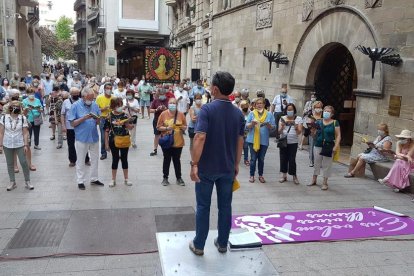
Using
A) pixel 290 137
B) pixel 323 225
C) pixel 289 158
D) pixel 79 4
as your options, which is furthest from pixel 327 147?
pixel 79 4

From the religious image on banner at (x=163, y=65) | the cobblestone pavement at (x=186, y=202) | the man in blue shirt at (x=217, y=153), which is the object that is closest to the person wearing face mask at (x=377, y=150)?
the cobblestone pavement at (x=186, y=202)

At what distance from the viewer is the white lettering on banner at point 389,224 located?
19.6ft

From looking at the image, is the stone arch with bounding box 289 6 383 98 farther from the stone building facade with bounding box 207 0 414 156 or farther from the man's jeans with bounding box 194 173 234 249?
the man's jeans with bounding box 194 173 234 249

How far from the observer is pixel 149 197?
709cm

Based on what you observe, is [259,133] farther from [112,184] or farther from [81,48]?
[81,48]

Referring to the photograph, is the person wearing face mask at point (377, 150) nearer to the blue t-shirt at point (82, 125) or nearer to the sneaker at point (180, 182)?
the sneaker at point (180, 182)

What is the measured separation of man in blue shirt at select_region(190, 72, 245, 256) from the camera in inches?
155

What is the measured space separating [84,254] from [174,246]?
4.26 ft

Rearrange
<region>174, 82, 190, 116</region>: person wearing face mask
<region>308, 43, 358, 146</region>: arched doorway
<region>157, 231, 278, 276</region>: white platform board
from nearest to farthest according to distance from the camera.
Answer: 1. <region>157, 231, 278, 276</region>: white platform board
2. <region>308, 43, 358, 146</region>: arched doorway
3. <region>174, 82, 190, 116</region>: person wearing face mask

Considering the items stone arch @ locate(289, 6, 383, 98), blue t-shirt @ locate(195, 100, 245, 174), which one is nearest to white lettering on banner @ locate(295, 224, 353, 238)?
blue t-shirt @ locate(195, 100, 245, 174)

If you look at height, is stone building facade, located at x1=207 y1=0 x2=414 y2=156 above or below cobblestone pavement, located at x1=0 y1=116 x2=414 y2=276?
above

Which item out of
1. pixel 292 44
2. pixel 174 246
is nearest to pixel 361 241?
pixel 174 246

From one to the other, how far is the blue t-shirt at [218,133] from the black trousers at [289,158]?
14.6ft

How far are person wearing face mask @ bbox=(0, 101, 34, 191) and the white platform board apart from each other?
4.10 m
